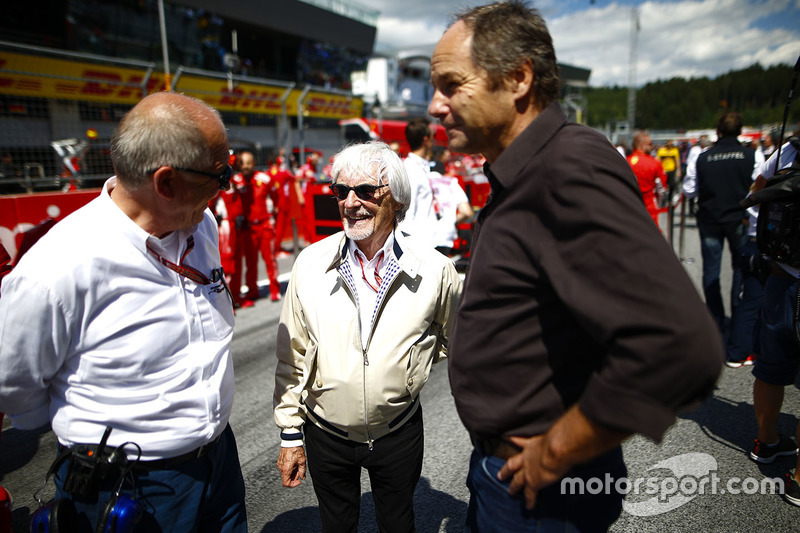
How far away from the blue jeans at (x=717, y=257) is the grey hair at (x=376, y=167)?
4308 mm

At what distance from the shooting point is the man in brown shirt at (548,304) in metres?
0.92

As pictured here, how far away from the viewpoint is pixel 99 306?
4.67ft

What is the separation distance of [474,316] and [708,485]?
2641 millimetres

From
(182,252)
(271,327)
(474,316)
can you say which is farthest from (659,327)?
(271,327)

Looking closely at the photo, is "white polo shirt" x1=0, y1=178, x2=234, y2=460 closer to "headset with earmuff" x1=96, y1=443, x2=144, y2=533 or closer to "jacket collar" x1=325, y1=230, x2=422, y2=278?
"headset with earmuff" x1=96, y1=443, x2=144, y2=533

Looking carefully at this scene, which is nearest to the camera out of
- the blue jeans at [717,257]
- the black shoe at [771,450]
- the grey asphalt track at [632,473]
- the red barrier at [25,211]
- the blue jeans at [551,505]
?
the blue jeans at [551,505]

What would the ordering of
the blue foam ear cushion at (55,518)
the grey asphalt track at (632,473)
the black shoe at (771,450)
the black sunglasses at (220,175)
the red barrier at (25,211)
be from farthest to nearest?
the red barrier at (25,211)
the black shoe at (771,450)
the grey asphalt track at (632,473)
the black sunglasses at (220,175)
the blue foam ear cushion at (55,518)

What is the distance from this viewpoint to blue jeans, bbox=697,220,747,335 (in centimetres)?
501

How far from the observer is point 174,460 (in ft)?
5.12

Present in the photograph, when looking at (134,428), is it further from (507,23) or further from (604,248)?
(507,23)

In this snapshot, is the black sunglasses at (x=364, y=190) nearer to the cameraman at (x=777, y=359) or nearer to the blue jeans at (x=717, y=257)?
the cameraman at (x=777, y=359)

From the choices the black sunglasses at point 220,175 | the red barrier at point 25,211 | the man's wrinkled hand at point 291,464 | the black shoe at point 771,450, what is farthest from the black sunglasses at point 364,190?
the red barrier at point 25,211

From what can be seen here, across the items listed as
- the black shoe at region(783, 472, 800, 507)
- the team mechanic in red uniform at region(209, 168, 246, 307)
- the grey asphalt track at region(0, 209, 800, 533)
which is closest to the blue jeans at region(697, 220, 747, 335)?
the grey asphalt track at region(0, 209, 800, 533)

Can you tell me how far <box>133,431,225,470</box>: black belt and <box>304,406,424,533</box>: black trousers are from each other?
0.44 m
